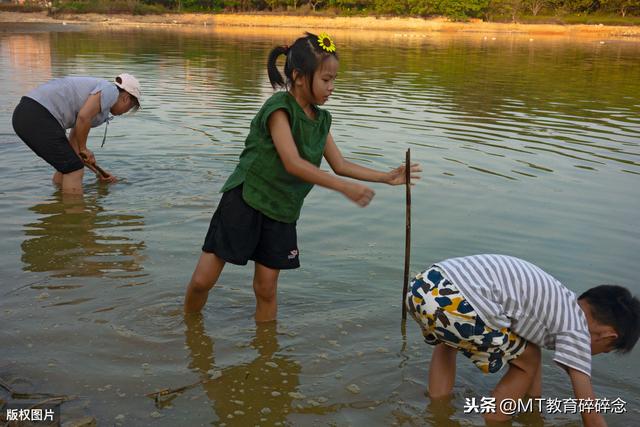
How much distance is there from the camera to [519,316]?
10.00 feet

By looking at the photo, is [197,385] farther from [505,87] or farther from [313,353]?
[505,87]

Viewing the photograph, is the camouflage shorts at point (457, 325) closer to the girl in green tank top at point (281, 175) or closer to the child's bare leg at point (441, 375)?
the child's bare leg at point (441, 375)

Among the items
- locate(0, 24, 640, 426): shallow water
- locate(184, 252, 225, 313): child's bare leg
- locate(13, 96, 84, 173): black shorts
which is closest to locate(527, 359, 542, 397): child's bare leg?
locate(0, 24, 640, 426): shallow water

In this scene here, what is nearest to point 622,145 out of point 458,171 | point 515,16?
point 458,171

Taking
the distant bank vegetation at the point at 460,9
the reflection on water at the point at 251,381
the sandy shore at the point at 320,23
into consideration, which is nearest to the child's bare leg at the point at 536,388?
the reflection on water at the point at 251,381

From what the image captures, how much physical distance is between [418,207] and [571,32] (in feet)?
190

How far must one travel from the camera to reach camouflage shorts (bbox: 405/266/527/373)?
120 inches

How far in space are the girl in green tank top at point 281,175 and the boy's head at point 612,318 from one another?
3.69 feet

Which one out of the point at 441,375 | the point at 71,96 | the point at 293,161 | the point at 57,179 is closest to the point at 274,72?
the point at 293,161

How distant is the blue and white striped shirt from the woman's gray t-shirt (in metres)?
4.14

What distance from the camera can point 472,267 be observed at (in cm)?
311

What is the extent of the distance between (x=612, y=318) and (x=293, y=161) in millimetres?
1636

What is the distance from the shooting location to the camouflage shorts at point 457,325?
3043 millimetres

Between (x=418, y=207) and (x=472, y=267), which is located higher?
(x=472, y=267)
